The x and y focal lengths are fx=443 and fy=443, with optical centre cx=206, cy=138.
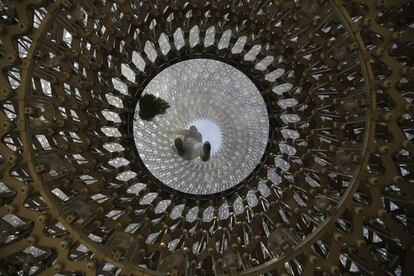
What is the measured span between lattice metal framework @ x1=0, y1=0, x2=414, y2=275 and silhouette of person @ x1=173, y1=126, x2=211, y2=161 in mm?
1090

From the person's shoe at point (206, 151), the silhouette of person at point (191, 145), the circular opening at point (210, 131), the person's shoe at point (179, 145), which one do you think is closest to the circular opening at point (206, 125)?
the circular opening at point (210, 131)

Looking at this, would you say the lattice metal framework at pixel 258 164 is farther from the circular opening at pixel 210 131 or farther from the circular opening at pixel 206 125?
the circular opening at pixel 210 131

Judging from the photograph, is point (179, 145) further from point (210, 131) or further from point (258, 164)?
point (258, 164)

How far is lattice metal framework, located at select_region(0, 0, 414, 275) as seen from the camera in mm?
6113

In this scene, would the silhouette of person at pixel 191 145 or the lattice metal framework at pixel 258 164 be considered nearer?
the lattice metal framework at pixel 258 164

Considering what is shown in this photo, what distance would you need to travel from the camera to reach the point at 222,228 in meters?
7.85

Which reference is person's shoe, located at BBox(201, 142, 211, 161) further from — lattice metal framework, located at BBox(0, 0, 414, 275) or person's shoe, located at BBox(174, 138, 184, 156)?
lattice metal framework, located at BBox(0, 0, 414, 275)

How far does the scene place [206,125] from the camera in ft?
29.1

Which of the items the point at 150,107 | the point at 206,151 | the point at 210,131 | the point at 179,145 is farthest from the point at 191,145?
the point at 150,107

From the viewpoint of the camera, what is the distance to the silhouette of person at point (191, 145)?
8.01m

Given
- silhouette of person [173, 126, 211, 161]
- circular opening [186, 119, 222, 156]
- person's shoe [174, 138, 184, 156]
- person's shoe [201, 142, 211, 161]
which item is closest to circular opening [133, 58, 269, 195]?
circular opening [186, 119, 222, 156]

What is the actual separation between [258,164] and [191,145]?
158cm

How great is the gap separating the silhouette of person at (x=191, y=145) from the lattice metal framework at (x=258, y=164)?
109cm

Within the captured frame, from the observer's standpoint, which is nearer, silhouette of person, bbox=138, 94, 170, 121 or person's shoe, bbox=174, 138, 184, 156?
person's shoe, bbox=174, 138, 184, 156
